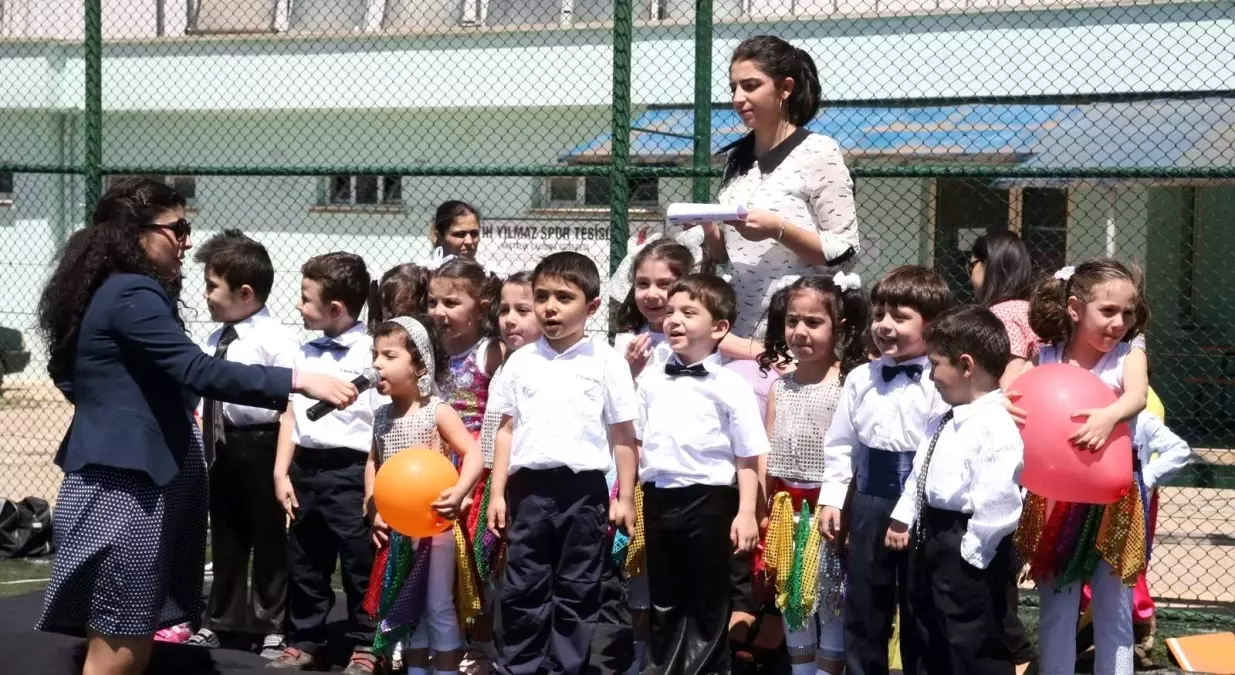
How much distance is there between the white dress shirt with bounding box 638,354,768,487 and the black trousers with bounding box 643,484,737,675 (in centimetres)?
6

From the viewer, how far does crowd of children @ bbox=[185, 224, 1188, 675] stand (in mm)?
4238

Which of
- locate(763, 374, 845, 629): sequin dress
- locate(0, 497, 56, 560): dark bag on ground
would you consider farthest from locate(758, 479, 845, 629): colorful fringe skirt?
locate(0, 497, 56, 560): dark bag on ground

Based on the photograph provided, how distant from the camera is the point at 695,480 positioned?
15.5 ft

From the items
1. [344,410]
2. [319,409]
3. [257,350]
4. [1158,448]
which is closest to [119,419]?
[319,409]

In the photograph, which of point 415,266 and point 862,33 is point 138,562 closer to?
point 415,266

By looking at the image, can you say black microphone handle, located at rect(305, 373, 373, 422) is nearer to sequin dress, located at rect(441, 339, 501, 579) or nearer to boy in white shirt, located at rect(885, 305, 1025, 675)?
sequin dress, located at rect(441, 339, 501, 579)

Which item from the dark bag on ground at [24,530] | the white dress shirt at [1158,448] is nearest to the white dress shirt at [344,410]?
the dark bag on ground at [24,530]

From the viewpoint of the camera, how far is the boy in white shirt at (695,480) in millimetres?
4707

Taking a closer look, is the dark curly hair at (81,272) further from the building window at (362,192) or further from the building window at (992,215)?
the building window at (992,215)

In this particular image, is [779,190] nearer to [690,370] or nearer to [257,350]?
[690,370]

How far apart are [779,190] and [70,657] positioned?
117 inches

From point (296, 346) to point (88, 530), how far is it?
1.49m

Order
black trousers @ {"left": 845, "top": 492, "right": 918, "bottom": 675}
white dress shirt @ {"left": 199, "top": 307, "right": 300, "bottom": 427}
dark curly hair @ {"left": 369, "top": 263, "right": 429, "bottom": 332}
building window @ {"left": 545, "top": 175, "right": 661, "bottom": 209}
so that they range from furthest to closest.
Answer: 1. building window @ {"left": 545, "top": 175, "right": 661, "bottom": 209}
2. dark curly hair @ {"left": 369, "top": 263, "right": 429, "bottom": 332}
3. white dress shirt @ {"left": 199, "top": 307, "right": 300, "bottom": 427}
4. black trousers @ {"left": 845, "top": 492, "right": 918, "bottom": 675}

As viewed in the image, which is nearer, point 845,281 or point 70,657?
point 845,281
